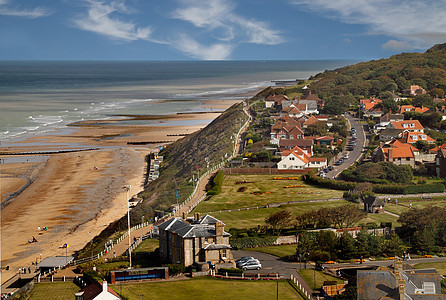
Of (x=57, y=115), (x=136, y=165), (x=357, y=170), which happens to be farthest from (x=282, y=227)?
(x=57, y=115)

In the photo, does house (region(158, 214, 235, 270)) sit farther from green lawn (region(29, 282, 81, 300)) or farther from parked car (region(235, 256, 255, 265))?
green lawn (region(29, 282, 81, 300))

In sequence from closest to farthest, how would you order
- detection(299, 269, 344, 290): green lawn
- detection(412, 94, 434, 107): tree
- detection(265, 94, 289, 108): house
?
detection(299, 269, 344, 290): green lawn
detection(412, 94, 434, 107): tree
detection(265, 94, 289, 108): house

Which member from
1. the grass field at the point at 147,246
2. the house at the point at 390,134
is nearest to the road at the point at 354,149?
the house at the point at 390,134

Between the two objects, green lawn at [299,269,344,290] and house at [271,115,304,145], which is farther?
house at [271,115,304,145]

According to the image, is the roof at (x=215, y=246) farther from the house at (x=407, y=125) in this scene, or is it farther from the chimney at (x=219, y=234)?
the house at (x=407, y=125)

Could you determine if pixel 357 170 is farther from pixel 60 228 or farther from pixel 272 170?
pixel 60 228

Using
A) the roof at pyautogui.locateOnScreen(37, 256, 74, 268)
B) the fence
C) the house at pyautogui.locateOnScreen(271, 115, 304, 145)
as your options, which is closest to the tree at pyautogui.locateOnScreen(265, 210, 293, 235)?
the fence
